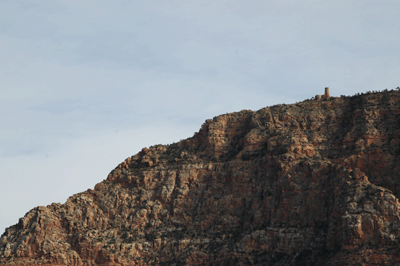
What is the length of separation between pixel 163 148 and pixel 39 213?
932 inches

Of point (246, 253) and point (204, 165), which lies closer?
point (246, 253)

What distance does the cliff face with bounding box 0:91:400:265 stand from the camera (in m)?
114

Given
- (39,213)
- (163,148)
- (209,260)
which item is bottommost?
(209,260)

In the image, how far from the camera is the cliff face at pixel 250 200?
114 meters

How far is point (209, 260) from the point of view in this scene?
120 m

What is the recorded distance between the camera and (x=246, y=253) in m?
118

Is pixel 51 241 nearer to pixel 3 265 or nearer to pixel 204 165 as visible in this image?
pixel 3 265

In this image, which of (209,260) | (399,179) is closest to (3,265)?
(209,260)

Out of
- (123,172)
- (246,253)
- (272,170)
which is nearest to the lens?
(246,253)

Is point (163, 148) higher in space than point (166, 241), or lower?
higher

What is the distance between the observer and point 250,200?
12438 cm

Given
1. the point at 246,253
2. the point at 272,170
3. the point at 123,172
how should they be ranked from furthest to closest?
the point at 123,172, the point at 272,170, the point at 246,253

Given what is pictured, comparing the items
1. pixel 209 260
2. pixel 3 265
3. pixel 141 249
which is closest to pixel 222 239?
pixel 209 260

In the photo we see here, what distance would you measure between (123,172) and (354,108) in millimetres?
36040
